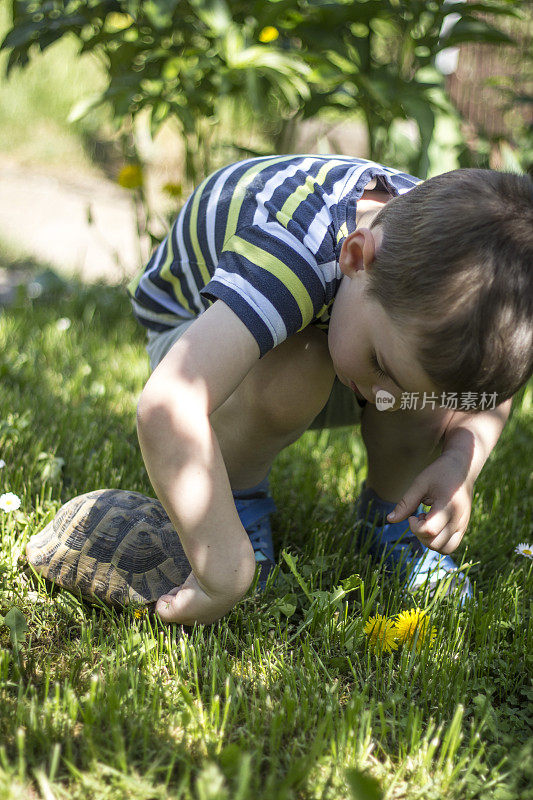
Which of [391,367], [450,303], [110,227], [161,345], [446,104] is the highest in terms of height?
[446,104]

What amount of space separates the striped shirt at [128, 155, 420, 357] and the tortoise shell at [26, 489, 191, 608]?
0.46m

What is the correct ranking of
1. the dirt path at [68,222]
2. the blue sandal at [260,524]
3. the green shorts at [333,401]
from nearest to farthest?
the blue sandal at [260,524]
the green shorts at [333,401]
the dirt path at [68,222]

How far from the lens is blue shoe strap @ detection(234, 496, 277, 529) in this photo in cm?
174

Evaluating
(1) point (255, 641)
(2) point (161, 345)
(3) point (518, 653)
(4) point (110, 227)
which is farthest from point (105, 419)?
(4) point (110, 227)

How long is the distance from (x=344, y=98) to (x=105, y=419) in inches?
66.9

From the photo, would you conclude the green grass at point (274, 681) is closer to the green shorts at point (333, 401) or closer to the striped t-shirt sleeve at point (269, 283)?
the green shorts at point (333, 401)

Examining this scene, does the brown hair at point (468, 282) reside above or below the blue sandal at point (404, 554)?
above

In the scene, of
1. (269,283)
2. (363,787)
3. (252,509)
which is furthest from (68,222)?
(363,787)

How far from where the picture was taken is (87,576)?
1.47 meters

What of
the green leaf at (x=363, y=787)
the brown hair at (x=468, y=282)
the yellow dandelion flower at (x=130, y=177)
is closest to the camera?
the green leaf at (x=363, y=787)

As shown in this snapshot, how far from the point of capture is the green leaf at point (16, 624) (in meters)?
1.33

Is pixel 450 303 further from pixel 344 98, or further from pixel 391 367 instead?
pixel 344 98

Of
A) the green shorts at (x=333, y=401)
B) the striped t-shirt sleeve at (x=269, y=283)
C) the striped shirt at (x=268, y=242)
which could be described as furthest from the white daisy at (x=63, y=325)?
the striped t-shirt sleeve at (x=269, y=283)

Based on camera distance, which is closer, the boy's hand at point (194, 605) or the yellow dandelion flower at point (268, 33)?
the boy's hand at point (194, 605)
